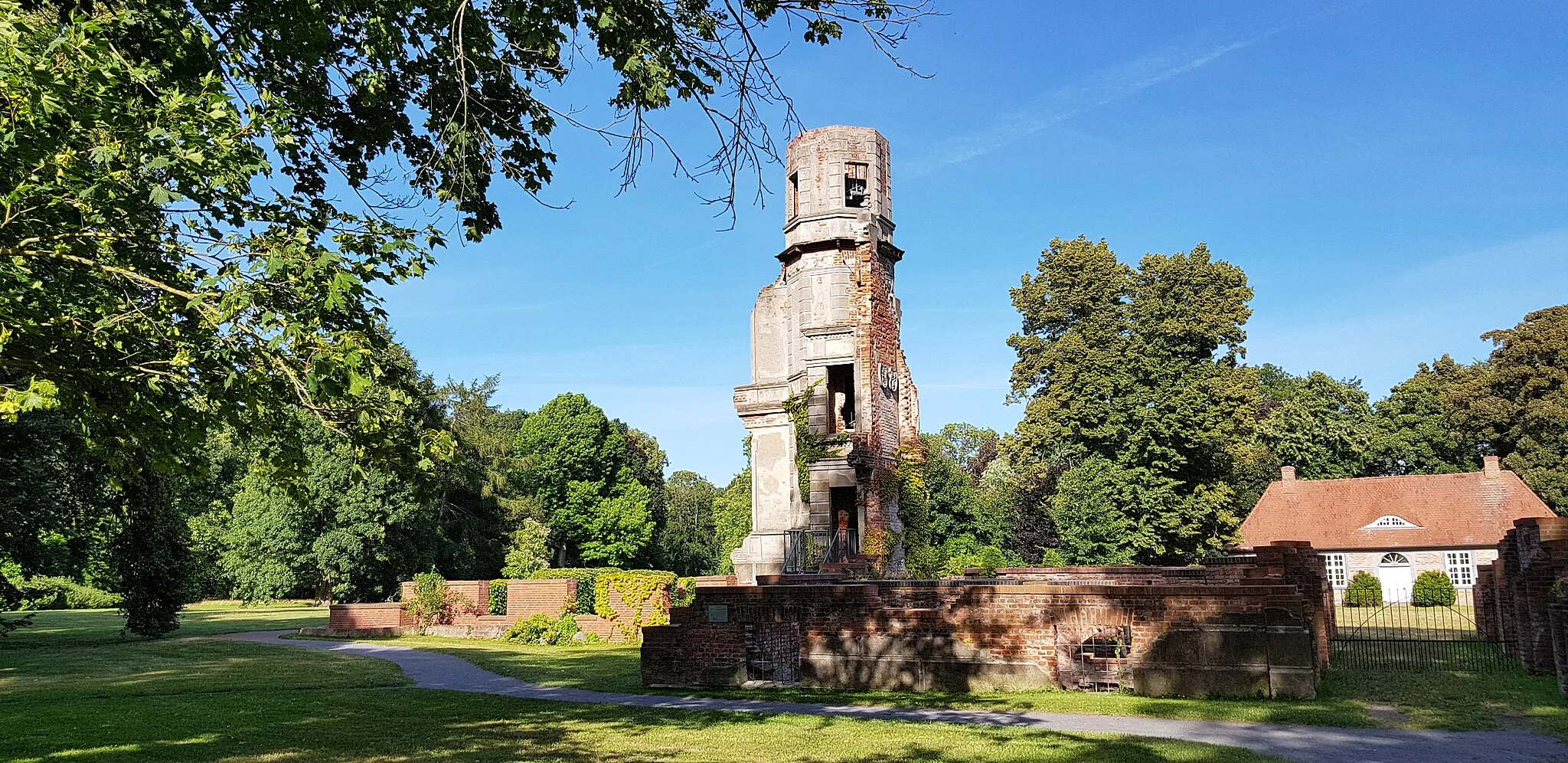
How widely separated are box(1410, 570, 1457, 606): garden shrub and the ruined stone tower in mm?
23069

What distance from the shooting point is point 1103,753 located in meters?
9.29

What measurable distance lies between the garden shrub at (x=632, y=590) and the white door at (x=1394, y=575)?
31.7 m

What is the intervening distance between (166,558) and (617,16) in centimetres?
2683

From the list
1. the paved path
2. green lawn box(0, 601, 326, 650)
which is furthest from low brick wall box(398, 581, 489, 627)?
the paved path

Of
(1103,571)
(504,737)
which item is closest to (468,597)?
(1103,571)

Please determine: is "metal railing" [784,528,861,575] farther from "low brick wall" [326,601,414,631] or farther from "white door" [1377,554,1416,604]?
"white door" [1377,554,1416,604]

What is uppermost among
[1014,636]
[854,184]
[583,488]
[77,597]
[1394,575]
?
[854,184]

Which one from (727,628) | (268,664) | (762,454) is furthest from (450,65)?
(762,454)

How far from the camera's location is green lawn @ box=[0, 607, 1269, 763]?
9508mm

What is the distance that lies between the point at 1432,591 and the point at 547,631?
32600 mm

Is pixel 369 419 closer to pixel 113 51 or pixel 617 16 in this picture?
pixel 113 51

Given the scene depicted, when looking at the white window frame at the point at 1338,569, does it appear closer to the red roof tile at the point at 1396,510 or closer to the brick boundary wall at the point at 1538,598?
the red roof tile at the point at 1396,510

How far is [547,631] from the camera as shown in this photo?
→ 1081 inches

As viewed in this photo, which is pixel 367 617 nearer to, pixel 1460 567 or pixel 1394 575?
pixel 1394 575
